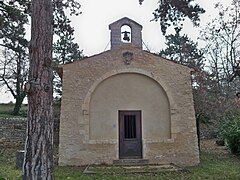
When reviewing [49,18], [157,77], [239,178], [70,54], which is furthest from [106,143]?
[70,54]

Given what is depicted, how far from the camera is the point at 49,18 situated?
589 cm

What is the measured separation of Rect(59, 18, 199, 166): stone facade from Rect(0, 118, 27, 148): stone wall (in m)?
7.46

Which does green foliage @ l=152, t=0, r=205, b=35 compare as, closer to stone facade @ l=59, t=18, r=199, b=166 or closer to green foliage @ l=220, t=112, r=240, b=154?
stone facade @ l=59, t=18, r=199, b=166

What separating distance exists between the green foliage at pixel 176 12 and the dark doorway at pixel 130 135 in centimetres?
465

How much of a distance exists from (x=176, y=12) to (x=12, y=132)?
14.1 metres

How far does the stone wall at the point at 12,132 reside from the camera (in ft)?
57.8

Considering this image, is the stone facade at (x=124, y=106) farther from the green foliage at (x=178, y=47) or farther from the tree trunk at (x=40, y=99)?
the green foliage at (x=178, y=47)

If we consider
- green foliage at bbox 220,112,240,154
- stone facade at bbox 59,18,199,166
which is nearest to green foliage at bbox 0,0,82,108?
stone facade at bbox 59,18,199,166

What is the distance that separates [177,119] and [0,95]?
68.2 ft

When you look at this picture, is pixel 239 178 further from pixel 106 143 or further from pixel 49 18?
pixel 49 18

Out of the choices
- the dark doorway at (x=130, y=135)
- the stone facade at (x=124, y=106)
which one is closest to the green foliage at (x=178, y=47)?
the stone facade at (x=124, y=106)

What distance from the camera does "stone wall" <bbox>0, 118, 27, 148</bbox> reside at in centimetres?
1760

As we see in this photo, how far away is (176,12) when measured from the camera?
9211 millimetres

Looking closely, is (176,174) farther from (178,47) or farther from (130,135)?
(178,47)
